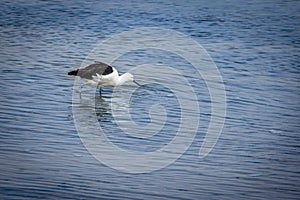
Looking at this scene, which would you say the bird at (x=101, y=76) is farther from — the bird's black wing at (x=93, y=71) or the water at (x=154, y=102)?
the water at (x=154, y=102)

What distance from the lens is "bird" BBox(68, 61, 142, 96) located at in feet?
36.2

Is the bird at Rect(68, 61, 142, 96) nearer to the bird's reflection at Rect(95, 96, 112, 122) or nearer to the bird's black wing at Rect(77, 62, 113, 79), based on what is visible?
the bird's black wing at Rect(77, 62, 113, 79)

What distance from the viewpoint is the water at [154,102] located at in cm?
725

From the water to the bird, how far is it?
0.20 meters

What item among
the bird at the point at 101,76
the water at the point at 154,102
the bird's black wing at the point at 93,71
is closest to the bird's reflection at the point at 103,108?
the water at the point at 154,102

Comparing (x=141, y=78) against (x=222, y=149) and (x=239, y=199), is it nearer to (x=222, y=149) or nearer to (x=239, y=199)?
(x=222, y=149)

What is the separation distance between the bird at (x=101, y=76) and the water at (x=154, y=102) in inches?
7.8

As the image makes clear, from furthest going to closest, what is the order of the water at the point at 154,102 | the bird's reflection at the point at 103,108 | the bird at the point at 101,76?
the bird at the point at 101,76
the bird's reflection at the point at 103,108
the water at the point at 154,102

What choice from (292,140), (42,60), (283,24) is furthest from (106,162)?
(283,24)

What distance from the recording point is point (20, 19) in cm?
1670

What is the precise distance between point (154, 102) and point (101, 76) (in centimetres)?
99

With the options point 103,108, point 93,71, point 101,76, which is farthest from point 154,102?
point 93,71

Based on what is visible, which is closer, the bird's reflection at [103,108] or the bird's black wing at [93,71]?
the bird's reflection at [103,108]

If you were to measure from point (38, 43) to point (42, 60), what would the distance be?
1.55 meters
